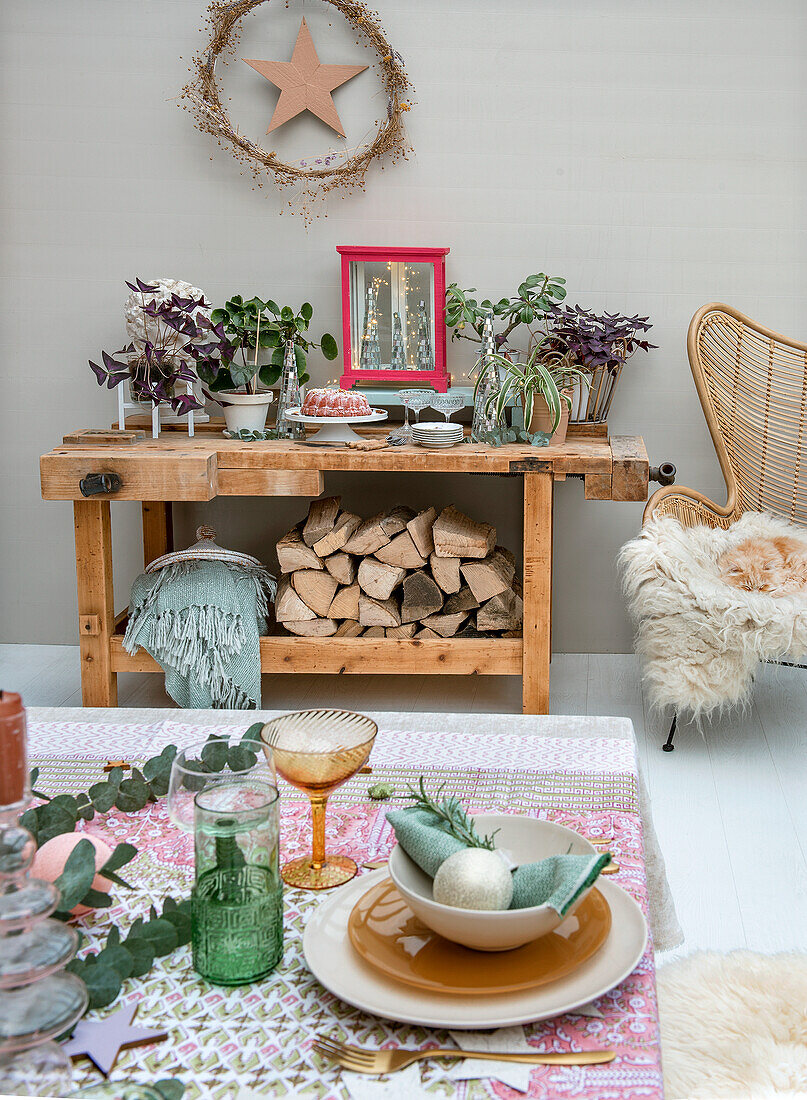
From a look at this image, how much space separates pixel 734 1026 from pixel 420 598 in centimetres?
150

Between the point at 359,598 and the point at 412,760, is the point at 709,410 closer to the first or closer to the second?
the point at 359,598

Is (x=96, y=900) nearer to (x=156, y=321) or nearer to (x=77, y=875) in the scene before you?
(x=77, y=875)

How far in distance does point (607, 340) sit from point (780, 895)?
5.27ft

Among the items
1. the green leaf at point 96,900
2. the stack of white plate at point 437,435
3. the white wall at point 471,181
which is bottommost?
the green leaf at point 96,900

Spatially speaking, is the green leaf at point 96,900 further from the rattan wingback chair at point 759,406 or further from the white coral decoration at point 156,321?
the rattan wingback chair at point 759,406

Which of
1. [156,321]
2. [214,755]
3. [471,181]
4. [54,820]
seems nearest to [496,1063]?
[214,755]

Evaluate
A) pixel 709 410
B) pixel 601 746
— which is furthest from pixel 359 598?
pixel 601 746

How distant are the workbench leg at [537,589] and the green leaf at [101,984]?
1896 millimetres

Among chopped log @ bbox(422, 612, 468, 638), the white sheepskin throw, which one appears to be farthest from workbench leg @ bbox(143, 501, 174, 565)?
the white sheepskin throw

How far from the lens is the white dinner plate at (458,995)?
32.3 inches

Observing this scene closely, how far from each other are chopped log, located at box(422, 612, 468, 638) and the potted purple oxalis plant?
86cm

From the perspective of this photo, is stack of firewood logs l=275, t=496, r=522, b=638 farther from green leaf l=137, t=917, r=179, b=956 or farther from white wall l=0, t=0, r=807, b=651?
green leaf l=137, t=917, r=179, b=956

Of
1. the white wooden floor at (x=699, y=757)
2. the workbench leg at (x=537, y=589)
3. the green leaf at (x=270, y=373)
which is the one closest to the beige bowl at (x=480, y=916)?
the white wooden floor at (x=699, y=757)

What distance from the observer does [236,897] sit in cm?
91
